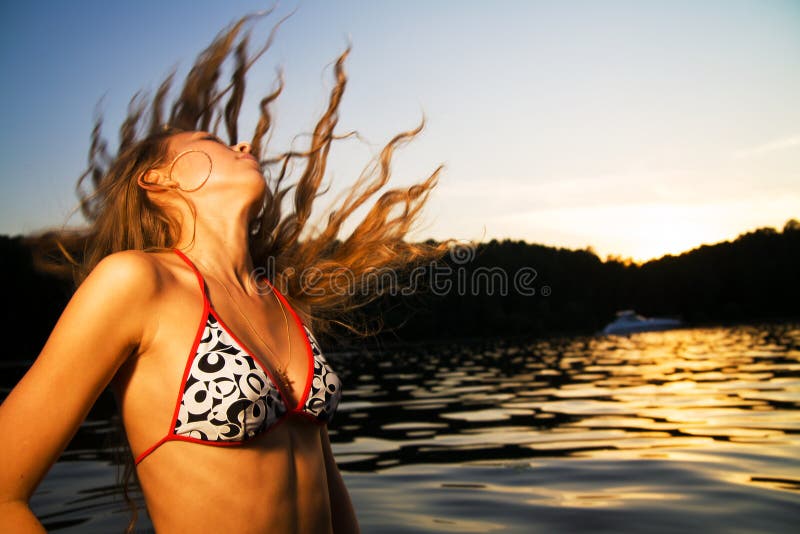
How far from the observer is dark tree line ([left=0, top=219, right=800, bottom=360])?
167 feet

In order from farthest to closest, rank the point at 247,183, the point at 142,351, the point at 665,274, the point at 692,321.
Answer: the point at 665,274 < the point at 692,321 < the point at 247,183 < the point at 142,351

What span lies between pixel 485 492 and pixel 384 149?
111 inches

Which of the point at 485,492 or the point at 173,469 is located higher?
the point at 173,469

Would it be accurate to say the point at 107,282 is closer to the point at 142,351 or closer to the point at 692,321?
the point at 142,351


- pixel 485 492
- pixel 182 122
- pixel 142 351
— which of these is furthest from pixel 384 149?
pixel 485 492

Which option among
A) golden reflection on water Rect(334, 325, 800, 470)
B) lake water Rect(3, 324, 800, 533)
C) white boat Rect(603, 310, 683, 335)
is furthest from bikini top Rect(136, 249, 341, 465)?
white boat Rect(603, 310, 683, 335)

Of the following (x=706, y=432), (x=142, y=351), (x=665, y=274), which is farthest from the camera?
(x=665, y=274)

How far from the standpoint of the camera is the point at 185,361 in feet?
6.49

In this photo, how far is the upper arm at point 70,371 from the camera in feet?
5.49

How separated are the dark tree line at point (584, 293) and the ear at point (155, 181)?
150ft

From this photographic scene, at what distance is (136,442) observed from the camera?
1.99m

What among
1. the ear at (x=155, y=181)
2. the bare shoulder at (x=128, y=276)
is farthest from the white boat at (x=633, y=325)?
the bare shoulder at (x=128, y=276)

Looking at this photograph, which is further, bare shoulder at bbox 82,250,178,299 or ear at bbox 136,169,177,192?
ear at bbox 136,169,177,192

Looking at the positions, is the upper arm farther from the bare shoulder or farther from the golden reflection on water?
the golden reflection on water
